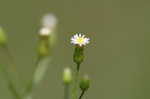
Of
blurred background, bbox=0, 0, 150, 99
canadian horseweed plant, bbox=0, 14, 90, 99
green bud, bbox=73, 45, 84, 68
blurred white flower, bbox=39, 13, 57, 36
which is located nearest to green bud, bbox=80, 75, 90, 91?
canadian horseweed plant, bbox=0, 14, 90, 99

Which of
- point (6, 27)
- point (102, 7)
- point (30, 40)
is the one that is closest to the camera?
point (30, 40)

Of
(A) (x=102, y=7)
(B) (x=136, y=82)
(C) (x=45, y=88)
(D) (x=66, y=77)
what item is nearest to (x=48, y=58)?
(D) (x=66, y=77)

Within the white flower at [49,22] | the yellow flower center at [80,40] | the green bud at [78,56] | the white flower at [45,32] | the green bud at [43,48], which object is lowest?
the green bud at [78,56]

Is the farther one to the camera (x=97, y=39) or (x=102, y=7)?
(x=102, y=7)

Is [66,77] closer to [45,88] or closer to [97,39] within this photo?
[45,88]

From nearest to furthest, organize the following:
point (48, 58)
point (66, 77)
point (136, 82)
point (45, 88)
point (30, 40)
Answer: point (48, 58) < point (66, 77) < point (136, 82) < point (45, 88) < point (30, 40)

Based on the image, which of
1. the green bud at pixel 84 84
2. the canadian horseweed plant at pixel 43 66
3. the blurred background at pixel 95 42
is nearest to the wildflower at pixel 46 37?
the canadian horseweed plant at pixel 43 66

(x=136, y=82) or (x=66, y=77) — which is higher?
(x=66, y=77)

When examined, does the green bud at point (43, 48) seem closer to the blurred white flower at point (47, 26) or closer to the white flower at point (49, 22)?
the blurred white flower at point (47, 26)

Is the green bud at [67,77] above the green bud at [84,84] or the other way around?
above
